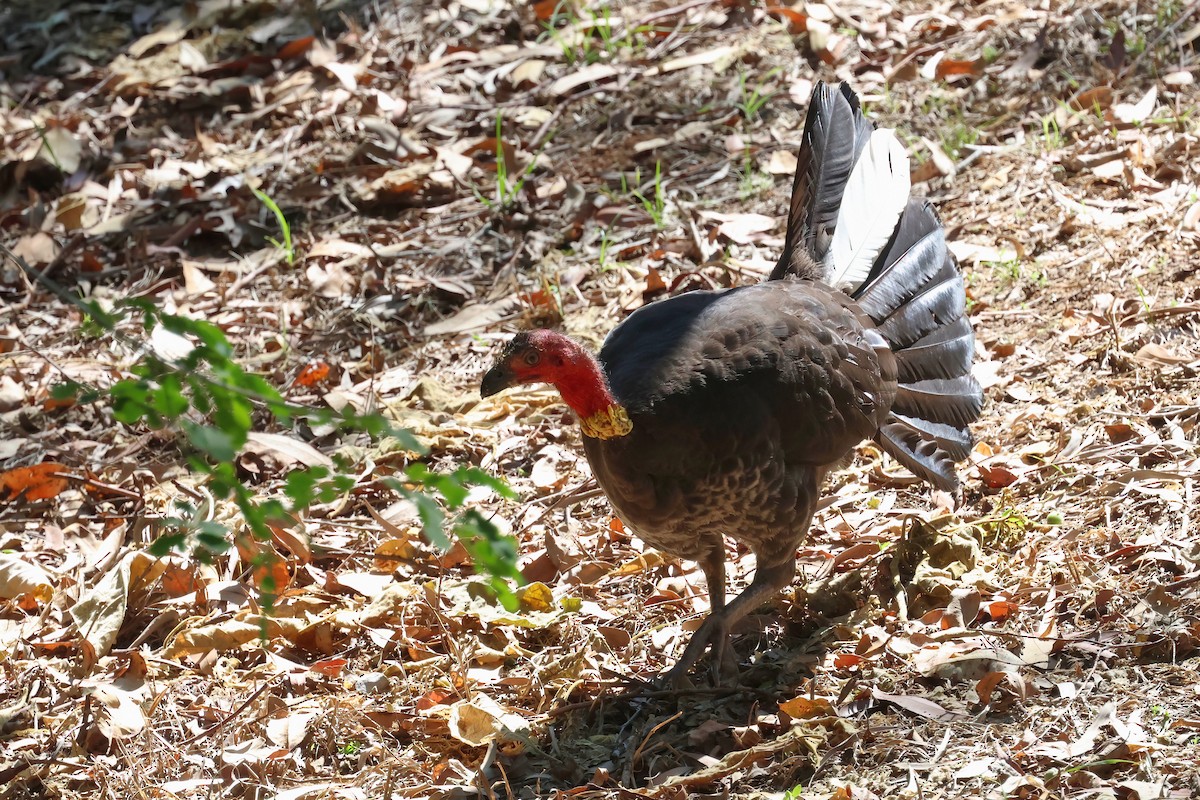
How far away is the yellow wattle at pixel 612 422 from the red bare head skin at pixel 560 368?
0.04 ft

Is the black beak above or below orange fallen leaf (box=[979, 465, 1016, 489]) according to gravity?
above

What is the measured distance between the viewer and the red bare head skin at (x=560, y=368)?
129 inches

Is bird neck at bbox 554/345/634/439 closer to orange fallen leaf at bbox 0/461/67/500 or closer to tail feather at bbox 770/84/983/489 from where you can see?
tail feather at bbox 770/84/983/489

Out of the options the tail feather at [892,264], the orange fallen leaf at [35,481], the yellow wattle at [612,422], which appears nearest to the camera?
the yellow wattle at [612,422]

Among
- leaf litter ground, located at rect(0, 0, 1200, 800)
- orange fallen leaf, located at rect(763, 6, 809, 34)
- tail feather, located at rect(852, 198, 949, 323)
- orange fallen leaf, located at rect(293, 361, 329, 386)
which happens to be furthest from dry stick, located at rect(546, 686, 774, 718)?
orange fallen leaf, located at rect(763, 6, 809, 34)

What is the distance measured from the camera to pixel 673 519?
335 centimetres

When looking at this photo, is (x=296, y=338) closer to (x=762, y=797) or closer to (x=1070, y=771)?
(x=762, y=797)

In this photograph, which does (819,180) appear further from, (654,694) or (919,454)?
(654,694)

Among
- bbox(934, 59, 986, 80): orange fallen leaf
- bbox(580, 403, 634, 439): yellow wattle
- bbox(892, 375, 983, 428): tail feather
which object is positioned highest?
bbox(934, 59, 986, 80): orange fallen leaf

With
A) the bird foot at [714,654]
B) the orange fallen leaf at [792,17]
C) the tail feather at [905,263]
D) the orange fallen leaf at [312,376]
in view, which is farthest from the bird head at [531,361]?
the orange fallen leaf at [792,17]

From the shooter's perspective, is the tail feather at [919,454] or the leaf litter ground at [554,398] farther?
the tail feather at [919,454]

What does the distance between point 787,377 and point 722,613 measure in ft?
2.28

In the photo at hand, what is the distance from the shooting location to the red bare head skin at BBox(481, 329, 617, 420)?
3285mm

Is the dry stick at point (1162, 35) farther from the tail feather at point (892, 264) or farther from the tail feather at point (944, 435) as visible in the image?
the tail feather at point (944, 435)
